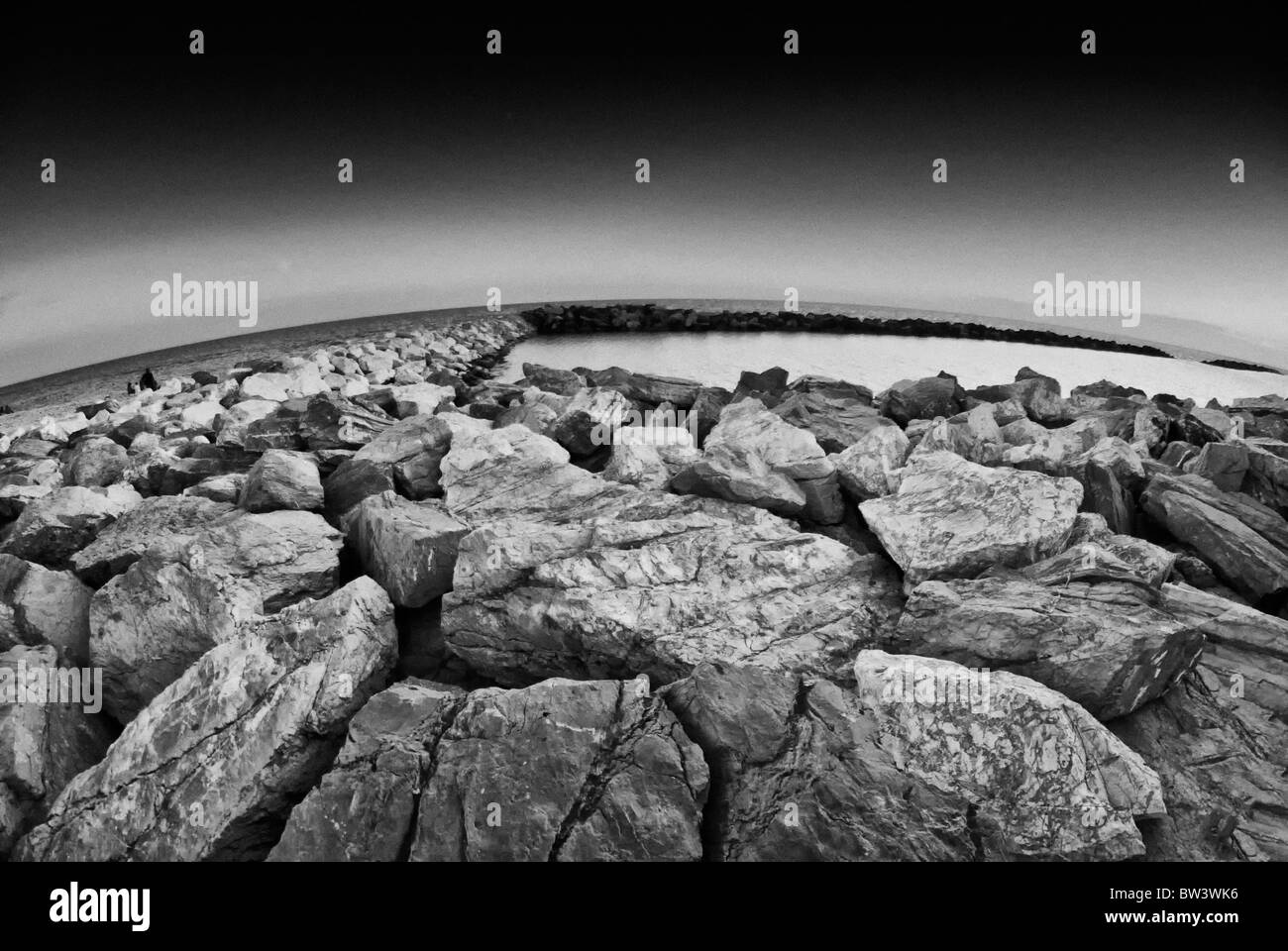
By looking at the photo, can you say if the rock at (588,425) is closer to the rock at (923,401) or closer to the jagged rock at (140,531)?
the jagged rock at (140,531)

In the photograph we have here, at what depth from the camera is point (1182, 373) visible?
9.55 meters

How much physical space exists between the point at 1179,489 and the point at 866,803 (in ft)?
12.5

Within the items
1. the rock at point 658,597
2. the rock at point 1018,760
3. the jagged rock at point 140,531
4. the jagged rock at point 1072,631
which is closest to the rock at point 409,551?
the rock at point 658,597

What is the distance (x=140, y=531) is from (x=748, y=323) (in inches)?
360

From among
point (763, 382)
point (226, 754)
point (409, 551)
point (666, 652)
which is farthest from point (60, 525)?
point (763, 382)

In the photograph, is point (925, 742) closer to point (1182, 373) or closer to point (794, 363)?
point (794, 363)

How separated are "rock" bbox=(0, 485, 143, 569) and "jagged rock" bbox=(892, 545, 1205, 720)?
6436mm

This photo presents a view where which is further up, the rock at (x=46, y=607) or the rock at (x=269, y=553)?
the rock at (x=269, y=553)

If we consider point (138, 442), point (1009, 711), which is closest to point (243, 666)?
point (1009, 711)

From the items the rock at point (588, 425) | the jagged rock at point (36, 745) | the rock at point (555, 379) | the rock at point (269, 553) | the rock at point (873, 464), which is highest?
the rock at point (555, 379)

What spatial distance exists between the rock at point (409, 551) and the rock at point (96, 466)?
3939mm

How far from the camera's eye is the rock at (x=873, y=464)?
17.8ft

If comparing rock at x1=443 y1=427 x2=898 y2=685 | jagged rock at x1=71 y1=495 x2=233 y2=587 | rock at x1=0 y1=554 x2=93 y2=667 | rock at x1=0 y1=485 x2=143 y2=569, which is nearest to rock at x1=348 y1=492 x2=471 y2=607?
rock at x1=443 y1=427 x2=898 y2=685

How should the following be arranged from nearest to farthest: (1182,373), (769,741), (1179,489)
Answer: (769,741)
(1179,489)
(1182,373)
